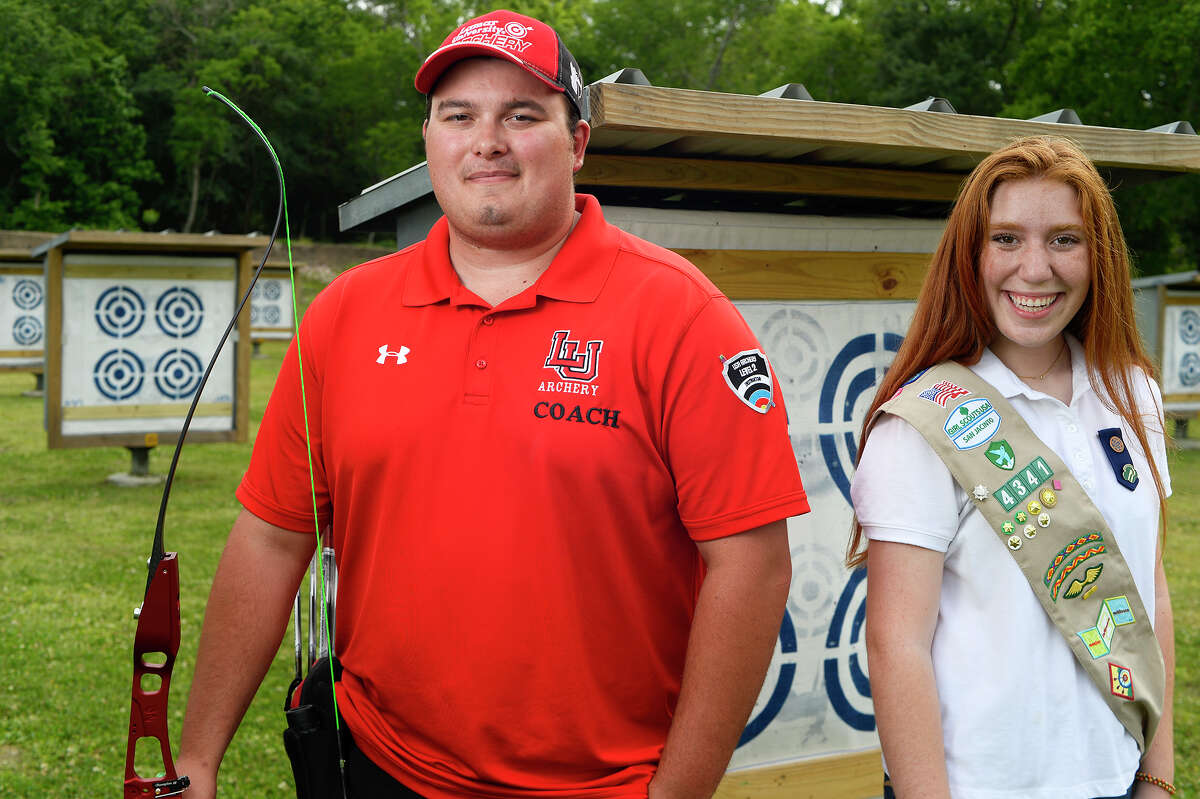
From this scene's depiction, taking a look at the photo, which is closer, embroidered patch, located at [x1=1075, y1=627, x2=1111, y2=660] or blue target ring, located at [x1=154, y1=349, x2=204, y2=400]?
embroidered patch, located at [x1=1075, y1=627, x2=1111, y2=660]

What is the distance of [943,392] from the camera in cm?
218

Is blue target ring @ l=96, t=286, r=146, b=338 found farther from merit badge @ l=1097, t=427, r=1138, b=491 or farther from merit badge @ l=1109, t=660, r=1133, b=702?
merit badge @ l=1109, t=660, r=1133, b=702

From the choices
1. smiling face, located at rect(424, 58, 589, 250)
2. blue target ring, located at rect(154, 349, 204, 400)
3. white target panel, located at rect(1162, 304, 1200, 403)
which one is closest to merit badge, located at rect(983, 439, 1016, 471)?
smiling face, located at rect(424, 58, 589, 250)

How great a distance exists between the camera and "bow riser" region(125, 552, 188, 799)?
2.20 meters

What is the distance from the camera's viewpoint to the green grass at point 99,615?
5.10 m

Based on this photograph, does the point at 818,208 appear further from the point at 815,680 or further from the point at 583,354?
the point at 583,354

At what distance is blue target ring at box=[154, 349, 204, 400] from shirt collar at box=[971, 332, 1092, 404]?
33.0 feet

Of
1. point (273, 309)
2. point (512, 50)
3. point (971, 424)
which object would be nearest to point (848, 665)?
point (971, 424)

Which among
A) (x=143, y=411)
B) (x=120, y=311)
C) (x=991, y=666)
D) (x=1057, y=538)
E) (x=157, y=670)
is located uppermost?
(x=120, y=311)

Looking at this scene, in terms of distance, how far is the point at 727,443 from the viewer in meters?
2.02

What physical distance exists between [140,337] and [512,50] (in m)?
9.84

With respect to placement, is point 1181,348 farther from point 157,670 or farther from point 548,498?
point 157,670

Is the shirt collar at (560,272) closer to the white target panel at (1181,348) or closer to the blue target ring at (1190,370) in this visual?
the white target panel at (1181,348)

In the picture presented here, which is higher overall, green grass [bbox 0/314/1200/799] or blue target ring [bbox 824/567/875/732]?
blue target ring [bbox 824/567/875/732]
